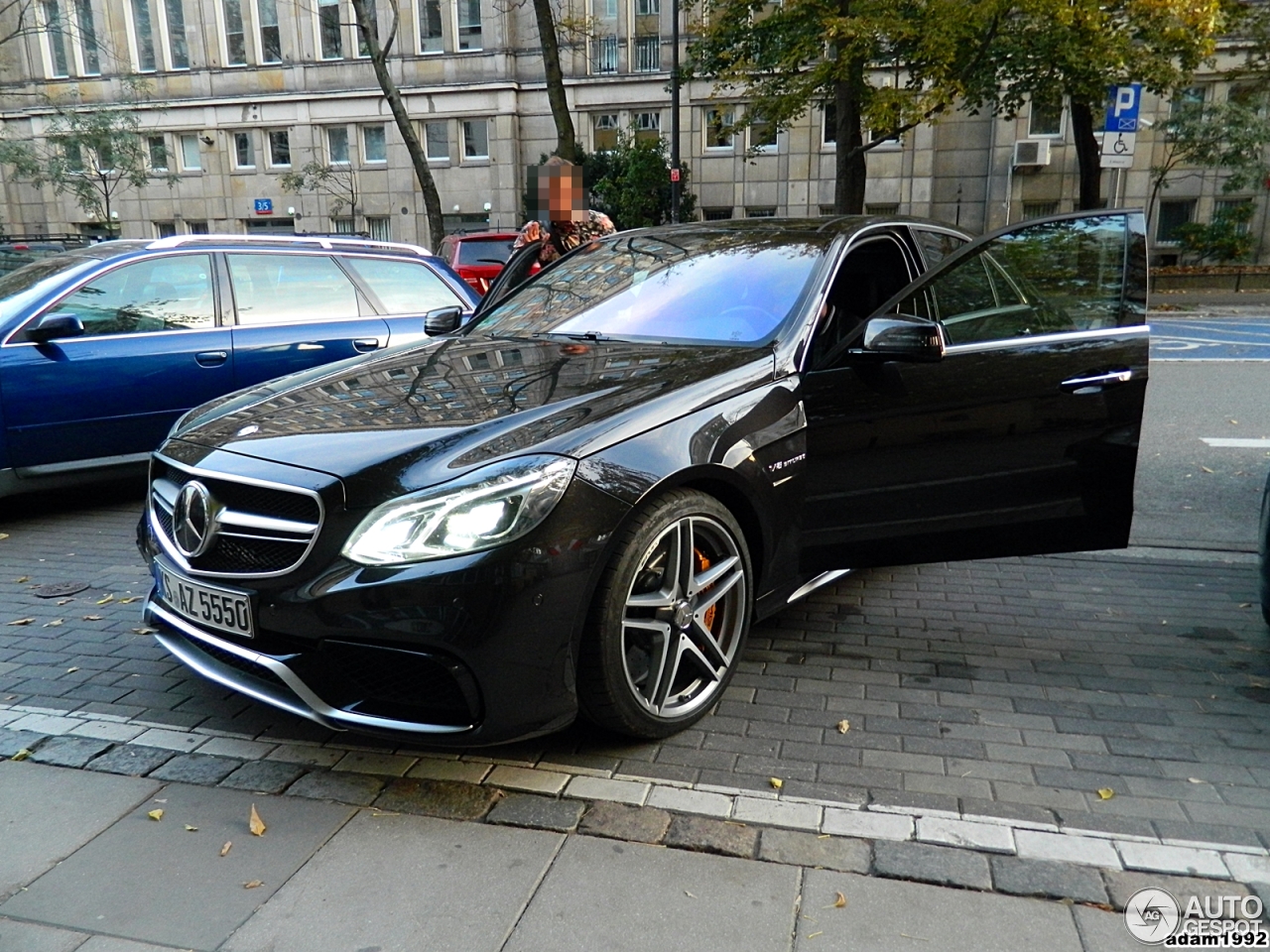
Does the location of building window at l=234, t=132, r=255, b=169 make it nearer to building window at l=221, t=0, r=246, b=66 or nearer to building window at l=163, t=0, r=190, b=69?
building window at l=221, t=0, r=246, b=66

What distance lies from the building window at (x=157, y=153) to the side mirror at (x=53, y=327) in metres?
36.7

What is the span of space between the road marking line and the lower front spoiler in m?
7.19

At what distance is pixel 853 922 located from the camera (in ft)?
7.40

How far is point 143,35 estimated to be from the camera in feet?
122

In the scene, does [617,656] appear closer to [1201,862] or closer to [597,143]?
[1201,862]

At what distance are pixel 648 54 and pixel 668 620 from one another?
34289mm

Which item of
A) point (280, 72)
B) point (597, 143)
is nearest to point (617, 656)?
point (597, 143)

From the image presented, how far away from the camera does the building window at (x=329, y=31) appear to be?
35219 mm

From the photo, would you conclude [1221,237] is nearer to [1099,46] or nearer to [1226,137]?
[1226,137]

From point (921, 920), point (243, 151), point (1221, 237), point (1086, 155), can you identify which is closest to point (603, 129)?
point (243, 151)

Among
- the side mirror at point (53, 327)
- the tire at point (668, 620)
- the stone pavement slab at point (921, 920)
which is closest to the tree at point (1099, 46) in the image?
the side mirror at point (53, 327)

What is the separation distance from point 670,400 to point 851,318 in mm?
1388

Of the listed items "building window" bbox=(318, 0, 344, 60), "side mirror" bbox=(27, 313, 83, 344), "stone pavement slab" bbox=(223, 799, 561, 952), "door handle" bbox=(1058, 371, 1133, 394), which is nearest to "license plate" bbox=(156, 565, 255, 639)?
"stone pavement slab" bbox=(223, 799, 561, 952)

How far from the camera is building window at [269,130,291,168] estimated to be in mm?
36406
